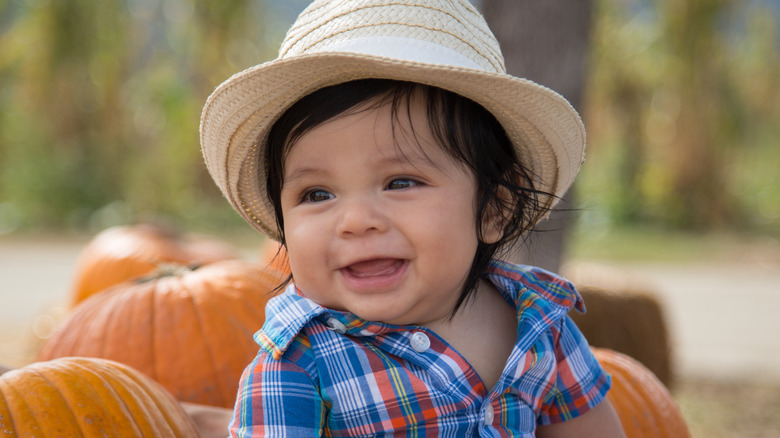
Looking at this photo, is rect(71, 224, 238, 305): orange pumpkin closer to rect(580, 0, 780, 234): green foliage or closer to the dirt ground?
the dirt ground

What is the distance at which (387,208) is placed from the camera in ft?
4.40


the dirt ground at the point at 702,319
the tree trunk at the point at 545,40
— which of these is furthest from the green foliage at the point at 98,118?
the tree trunk at the point at 545,40

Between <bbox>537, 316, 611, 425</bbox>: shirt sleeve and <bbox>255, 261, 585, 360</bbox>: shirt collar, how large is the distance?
78 millimetres

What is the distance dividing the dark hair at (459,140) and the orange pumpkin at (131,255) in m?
2.80

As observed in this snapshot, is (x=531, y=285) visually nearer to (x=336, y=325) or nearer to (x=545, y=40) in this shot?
(x=336, y=325)

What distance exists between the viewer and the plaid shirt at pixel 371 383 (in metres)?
1.32

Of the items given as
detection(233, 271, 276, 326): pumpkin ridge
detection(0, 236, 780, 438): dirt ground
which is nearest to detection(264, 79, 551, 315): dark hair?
detection(233, 271, 276, 326): pumpkin ridge

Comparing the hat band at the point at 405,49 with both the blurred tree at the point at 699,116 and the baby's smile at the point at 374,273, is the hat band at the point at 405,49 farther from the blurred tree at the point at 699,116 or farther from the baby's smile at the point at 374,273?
the blurred tree at the point at 699,116

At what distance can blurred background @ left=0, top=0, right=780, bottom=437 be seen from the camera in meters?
11.5

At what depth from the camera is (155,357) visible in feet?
7.63

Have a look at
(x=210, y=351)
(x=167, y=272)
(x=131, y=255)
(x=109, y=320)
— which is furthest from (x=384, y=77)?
(x=131, y=255)

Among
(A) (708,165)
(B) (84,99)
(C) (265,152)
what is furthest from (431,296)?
(B) (84,99)

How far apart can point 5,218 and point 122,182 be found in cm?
192

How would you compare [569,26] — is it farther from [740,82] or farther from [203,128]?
[740,82]
